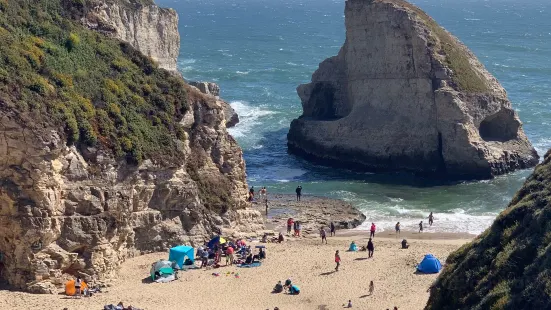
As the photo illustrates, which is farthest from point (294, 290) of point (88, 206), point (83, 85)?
point (83, 85)

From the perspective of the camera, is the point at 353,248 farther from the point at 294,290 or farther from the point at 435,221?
the point at 435,221

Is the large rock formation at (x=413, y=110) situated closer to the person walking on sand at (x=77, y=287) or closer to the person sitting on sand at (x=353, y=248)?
the person sitting on sand at (x=353, y=248)

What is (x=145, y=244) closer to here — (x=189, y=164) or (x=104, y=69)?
(x=189, y=164)

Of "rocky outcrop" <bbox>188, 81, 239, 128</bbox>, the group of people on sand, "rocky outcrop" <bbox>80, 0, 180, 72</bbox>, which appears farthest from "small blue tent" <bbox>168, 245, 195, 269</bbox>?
"rocky outcrop" <bbox>188, 81, 239, 128</bbox>

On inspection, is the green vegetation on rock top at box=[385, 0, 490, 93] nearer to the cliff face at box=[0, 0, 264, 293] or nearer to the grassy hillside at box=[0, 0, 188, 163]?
the cliff face at box=[0, 0, 264, 293]

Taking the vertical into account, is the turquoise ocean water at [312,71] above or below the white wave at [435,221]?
above

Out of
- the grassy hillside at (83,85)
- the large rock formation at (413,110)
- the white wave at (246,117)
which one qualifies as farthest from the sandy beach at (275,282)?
the white wave at (246,117)

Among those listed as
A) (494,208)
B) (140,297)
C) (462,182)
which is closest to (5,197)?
(140,297)
